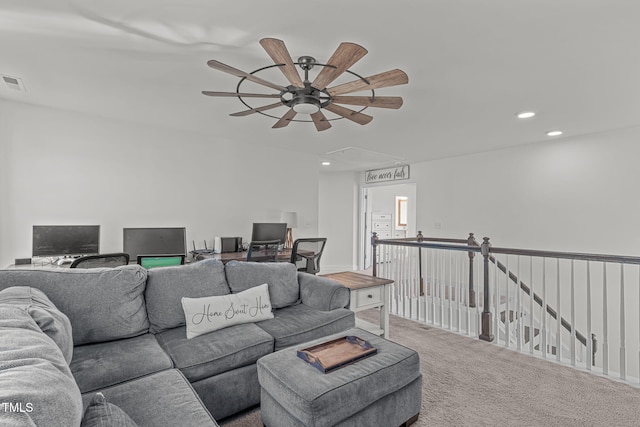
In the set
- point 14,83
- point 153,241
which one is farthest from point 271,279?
point 14,83

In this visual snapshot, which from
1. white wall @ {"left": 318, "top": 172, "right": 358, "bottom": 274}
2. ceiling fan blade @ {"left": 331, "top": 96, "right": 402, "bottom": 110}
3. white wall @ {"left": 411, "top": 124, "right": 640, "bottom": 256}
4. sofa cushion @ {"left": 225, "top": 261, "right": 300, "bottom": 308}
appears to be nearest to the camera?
ceiling fan blade @ {"left": 331, "top": 96, "right": 402, "bottom": 110}

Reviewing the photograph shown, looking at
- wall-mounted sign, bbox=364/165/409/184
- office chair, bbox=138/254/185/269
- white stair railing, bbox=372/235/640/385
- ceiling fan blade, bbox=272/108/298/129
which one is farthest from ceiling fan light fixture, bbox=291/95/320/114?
wall-mounted sign, bbox=364/165/409/184

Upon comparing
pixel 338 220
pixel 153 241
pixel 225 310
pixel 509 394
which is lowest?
pixel 509 394

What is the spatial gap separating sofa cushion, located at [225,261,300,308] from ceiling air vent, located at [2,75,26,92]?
8.06 ft

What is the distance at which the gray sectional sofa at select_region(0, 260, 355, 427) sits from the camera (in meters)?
1.36

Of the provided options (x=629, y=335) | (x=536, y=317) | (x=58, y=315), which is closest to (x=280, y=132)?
(x=58, y=315)

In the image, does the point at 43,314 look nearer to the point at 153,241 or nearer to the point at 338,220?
the point at 153,241

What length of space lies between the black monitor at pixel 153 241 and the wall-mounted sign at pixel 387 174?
14.6ft

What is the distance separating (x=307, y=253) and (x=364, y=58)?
233 centimetres

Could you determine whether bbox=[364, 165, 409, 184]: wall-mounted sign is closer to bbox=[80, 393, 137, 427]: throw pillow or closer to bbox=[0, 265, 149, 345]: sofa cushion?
bbox=[0, 265, 149, 345]: sofa cushion

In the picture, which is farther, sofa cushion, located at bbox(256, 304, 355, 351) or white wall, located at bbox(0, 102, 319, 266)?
white wall, located at bbox(0, 102, 319, 266)

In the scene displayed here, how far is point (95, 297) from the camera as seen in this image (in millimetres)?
1904

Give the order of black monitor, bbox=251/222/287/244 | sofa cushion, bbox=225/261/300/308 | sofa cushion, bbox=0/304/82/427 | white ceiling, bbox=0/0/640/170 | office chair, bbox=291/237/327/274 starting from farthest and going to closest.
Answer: black monitor, bbox=251/222/287/244, office chair, bbox=291/237/327/274, sofa cushion, bbox=225/261/300/308, white ceiling, bbox=0/0/640/170, sofa cushion, bbox=0/304/82/427

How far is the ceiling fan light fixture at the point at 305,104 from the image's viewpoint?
215 centimetres
